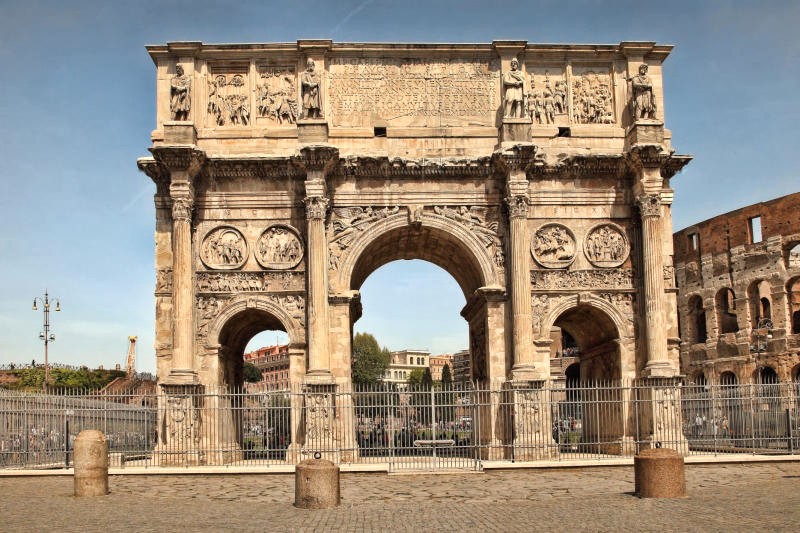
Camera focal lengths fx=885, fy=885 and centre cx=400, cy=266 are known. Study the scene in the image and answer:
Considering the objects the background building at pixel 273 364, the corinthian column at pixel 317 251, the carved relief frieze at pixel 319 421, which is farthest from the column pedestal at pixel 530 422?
the background building at pixel 273 364

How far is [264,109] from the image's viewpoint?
21.2 metres

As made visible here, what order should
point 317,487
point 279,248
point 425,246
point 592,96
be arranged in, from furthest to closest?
point 425,246 → point 592,96 → point 279,248 → point 317,487

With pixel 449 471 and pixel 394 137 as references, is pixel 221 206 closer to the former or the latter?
pixel 394 137

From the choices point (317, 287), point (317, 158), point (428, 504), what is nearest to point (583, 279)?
point (317, 287)

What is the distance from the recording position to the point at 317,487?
1142cm

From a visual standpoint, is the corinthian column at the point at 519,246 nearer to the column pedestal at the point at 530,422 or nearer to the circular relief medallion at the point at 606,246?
the column pedestal at the point at 530,422

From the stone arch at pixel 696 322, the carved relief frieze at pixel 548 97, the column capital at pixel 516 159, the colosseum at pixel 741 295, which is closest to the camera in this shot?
the column capital at pixel 516 159

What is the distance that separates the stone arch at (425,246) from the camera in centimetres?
2061

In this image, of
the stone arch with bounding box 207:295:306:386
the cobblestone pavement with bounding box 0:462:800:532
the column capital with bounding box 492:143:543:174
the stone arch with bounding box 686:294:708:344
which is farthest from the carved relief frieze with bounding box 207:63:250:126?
the stone arch with bounding box 686:294:708:344

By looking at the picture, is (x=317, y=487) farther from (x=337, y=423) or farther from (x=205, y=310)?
(x=205, y=310)

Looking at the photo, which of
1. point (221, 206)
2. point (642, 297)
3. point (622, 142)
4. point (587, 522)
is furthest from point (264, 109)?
point (587, 522)

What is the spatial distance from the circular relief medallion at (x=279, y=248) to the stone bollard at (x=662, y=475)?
10.9 meters

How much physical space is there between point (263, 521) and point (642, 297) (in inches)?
511

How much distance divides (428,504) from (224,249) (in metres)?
10.5
